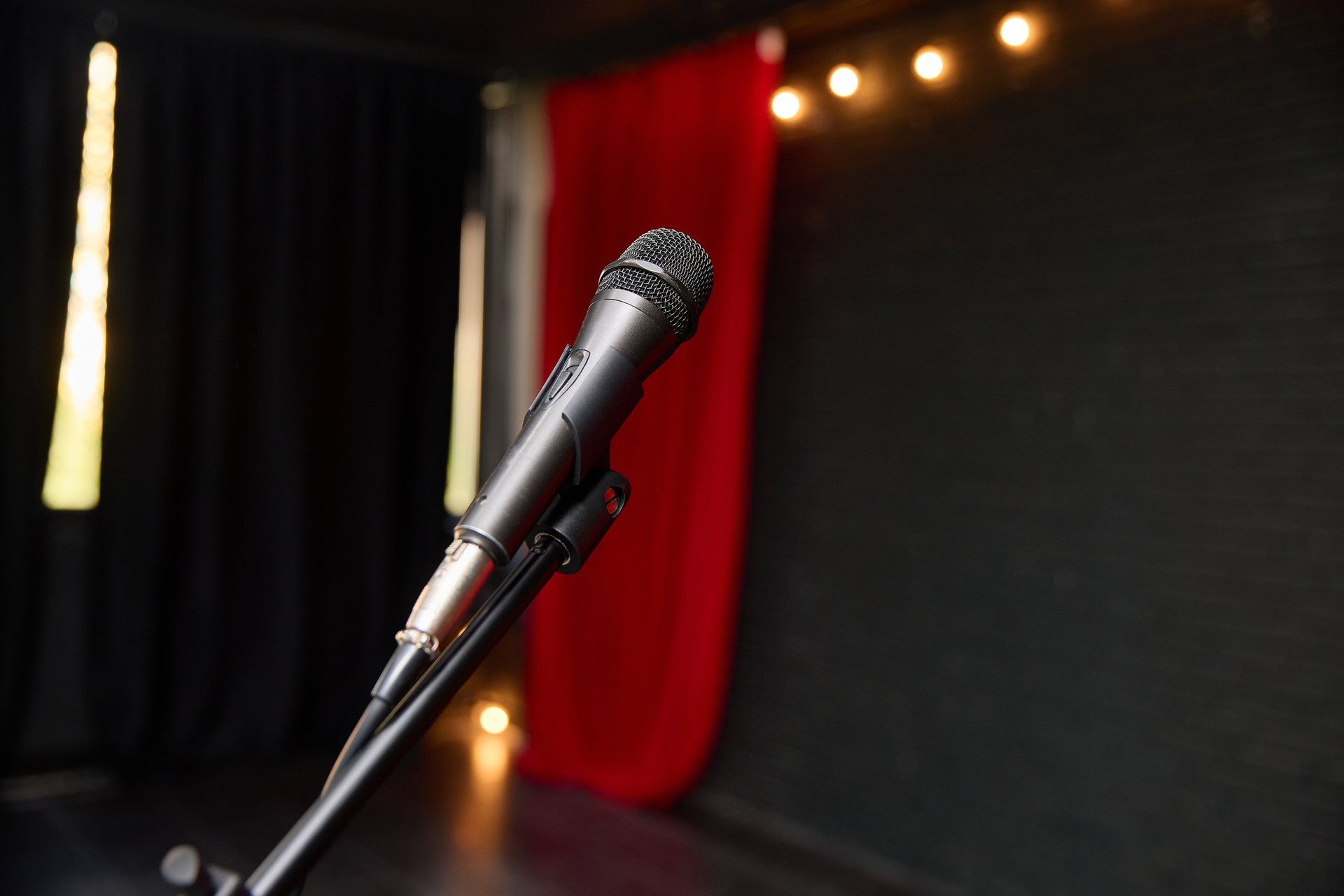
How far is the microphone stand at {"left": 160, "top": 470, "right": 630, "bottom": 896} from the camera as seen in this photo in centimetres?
58

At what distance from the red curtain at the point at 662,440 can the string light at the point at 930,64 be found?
0.43m

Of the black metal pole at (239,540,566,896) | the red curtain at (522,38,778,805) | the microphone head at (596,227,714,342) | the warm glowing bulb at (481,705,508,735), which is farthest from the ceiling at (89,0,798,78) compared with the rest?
the black metal pole at (239,540,566,896)

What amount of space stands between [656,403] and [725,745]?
3.52 feet

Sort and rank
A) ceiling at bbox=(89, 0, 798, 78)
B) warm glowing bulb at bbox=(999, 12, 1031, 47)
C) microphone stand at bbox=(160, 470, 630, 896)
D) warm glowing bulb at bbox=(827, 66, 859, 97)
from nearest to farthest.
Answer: microphone stand at bbox=(160, 470, 630, 896)
warm glowing bulb at bbox=(999, 12, 1031, 47)
warm glowing bulb at bbox=(827, 66, 859, 97)
ceiling at bbox=(89, 0, 798, 78)

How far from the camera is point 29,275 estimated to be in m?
3.35

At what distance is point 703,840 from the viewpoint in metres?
3.15

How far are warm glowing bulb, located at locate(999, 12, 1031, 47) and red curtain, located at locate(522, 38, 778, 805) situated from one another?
0.69m

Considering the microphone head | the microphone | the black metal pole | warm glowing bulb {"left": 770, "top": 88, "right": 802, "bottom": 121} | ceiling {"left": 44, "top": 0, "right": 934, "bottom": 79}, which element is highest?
ceiling {"left": 44, "top": 0, "right": 934, "bottom": 79}

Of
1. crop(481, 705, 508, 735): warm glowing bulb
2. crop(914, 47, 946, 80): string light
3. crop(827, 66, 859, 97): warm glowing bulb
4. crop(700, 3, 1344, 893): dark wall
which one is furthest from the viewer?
crop(481, 705, 508, 735): warm glowing bulb

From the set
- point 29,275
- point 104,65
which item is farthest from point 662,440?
point 104,65

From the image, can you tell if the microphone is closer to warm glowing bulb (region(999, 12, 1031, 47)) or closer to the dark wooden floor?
warm glowing bulb (region(999, 12, 1031, 47))

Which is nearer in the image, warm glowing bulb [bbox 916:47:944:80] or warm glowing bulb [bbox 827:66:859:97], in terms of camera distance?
warm glowing bulb [bbox 916:47:944:80]

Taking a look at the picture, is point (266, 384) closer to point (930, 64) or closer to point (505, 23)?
point (505, 23)

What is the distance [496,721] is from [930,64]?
274 centimetres
